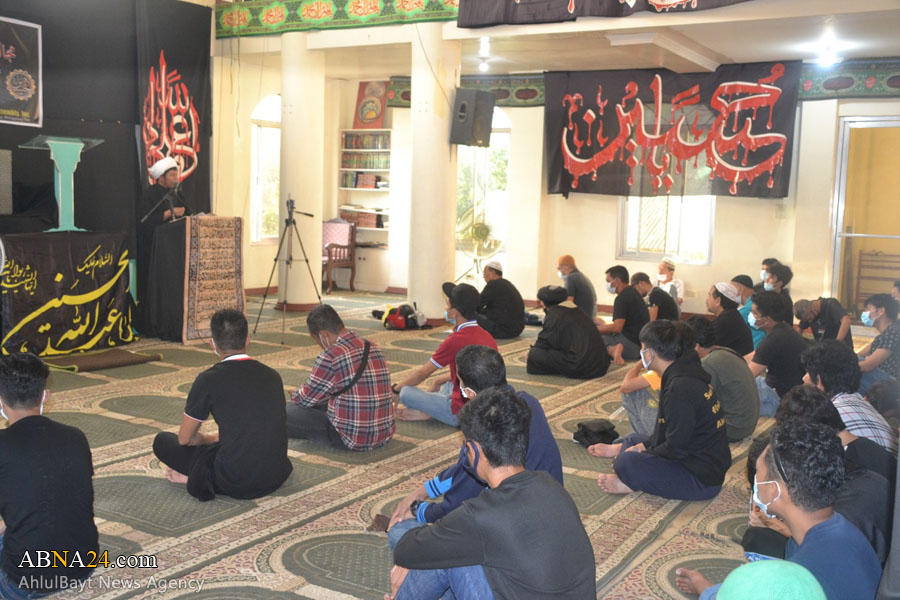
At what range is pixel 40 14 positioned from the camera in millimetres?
7102

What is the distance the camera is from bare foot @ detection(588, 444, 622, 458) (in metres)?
4.41

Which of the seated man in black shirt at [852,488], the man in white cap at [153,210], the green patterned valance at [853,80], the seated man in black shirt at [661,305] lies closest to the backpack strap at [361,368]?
the seated man in black shirt at [852,488]

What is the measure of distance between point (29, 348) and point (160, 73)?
3.03 metres

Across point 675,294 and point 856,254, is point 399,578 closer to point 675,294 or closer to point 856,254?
point 675,294

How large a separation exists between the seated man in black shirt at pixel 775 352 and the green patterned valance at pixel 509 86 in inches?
219

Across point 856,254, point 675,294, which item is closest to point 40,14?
point 675,294

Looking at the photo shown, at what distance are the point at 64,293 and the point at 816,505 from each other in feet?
19.0

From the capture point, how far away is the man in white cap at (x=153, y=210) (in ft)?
24.9

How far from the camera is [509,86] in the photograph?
10.5 metres

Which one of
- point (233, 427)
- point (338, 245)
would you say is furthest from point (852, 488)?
point (338, 245)

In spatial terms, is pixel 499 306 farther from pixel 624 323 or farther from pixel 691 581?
pixel 691 581

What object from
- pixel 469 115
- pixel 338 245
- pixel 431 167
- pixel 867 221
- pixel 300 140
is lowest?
pixel 338 245

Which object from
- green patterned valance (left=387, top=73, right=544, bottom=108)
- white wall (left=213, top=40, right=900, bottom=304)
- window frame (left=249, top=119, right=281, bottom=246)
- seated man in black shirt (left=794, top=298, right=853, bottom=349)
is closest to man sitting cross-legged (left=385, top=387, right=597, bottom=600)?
seated man in black shirt (left=794, top=298, right=853, bottom=349)

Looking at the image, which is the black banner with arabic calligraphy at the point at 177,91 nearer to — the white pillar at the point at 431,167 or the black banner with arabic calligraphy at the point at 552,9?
the white pillar at the point at 431,167
